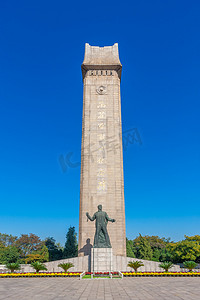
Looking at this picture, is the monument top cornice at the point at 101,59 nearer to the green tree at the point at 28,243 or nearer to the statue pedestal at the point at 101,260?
the statue pedestal at the point at 101,260

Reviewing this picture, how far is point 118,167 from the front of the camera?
3494 centimetres

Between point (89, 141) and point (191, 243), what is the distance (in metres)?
20.7

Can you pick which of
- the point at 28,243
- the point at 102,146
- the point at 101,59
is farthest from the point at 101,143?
the point at 28,243

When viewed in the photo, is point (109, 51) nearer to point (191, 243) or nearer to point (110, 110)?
point (110, 110)

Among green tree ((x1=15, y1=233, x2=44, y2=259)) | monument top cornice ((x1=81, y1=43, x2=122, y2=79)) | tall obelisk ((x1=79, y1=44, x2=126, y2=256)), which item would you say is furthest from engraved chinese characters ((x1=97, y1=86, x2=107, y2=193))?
green tree ((x1=15, y1=233, x2=44, y2=259))

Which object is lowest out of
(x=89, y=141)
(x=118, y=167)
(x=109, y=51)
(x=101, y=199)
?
(x=101, y=199)

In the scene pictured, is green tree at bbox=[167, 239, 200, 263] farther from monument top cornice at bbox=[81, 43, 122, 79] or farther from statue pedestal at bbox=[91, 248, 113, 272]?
monument top cornice at bbox=[81, 43, 122, 79]

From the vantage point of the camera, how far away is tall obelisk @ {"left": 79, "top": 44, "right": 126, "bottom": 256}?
3234cm

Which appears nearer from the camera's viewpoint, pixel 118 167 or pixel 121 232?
pixel 121 232

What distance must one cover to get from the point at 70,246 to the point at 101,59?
3187cm

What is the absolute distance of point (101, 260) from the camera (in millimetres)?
22344

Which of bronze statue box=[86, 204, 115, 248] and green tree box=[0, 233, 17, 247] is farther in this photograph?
green tree box=[0, 233, 17, 247]

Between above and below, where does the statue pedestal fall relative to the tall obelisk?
below

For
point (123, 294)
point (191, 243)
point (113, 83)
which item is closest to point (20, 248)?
point (191, 243)
